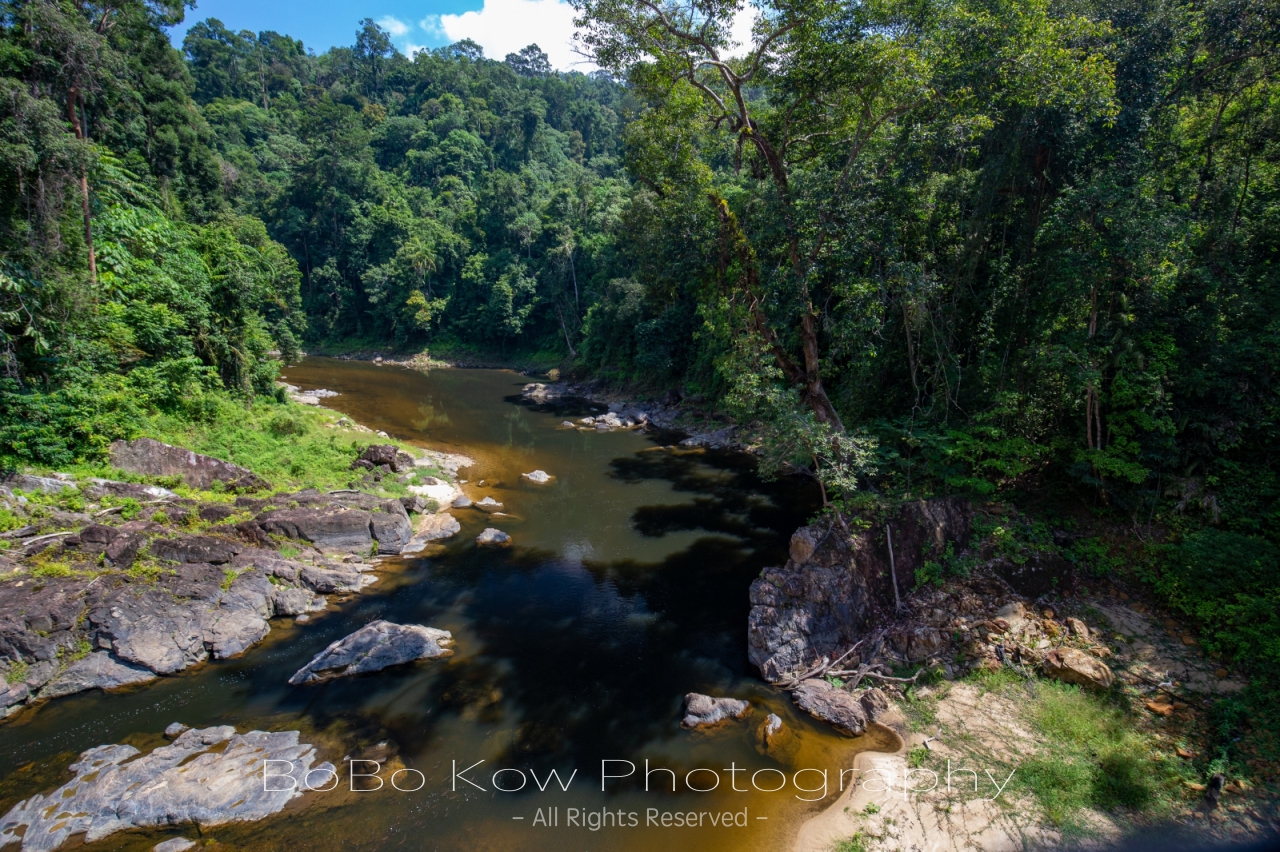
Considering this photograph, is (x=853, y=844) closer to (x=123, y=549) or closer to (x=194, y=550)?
(x=194, y=550)

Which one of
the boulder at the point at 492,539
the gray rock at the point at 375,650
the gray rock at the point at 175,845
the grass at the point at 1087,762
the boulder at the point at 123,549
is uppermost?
the boulder at the point at 123,549

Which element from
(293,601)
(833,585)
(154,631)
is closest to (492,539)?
(293,601)

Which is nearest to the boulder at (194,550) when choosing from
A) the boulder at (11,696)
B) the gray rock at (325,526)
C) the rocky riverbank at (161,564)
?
the rocky riverbank at (161,564)

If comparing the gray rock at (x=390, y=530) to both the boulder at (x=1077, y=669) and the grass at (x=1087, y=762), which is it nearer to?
the grass at (x=1087, y=762)

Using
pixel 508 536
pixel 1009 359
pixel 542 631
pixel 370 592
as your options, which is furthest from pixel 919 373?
pixel 370 592

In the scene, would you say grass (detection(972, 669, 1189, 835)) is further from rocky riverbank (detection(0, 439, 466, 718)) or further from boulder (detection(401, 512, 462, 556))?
boulder (detection(401, 512, 462, 556))

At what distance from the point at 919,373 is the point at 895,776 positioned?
10.2 meters

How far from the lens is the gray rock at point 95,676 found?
33.7 feet

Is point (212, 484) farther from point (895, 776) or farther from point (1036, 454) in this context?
point (1036, 454)

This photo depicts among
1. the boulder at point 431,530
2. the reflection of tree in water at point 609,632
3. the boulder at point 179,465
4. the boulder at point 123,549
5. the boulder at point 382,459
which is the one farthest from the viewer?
the boulder at point 382,459

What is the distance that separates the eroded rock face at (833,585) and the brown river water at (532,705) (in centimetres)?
91

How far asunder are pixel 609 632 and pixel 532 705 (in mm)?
2709

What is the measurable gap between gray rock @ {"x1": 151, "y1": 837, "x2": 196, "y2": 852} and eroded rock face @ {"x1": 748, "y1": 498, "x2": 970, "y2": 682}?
9.44 meters

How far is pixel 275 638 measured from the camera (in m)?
12.2
